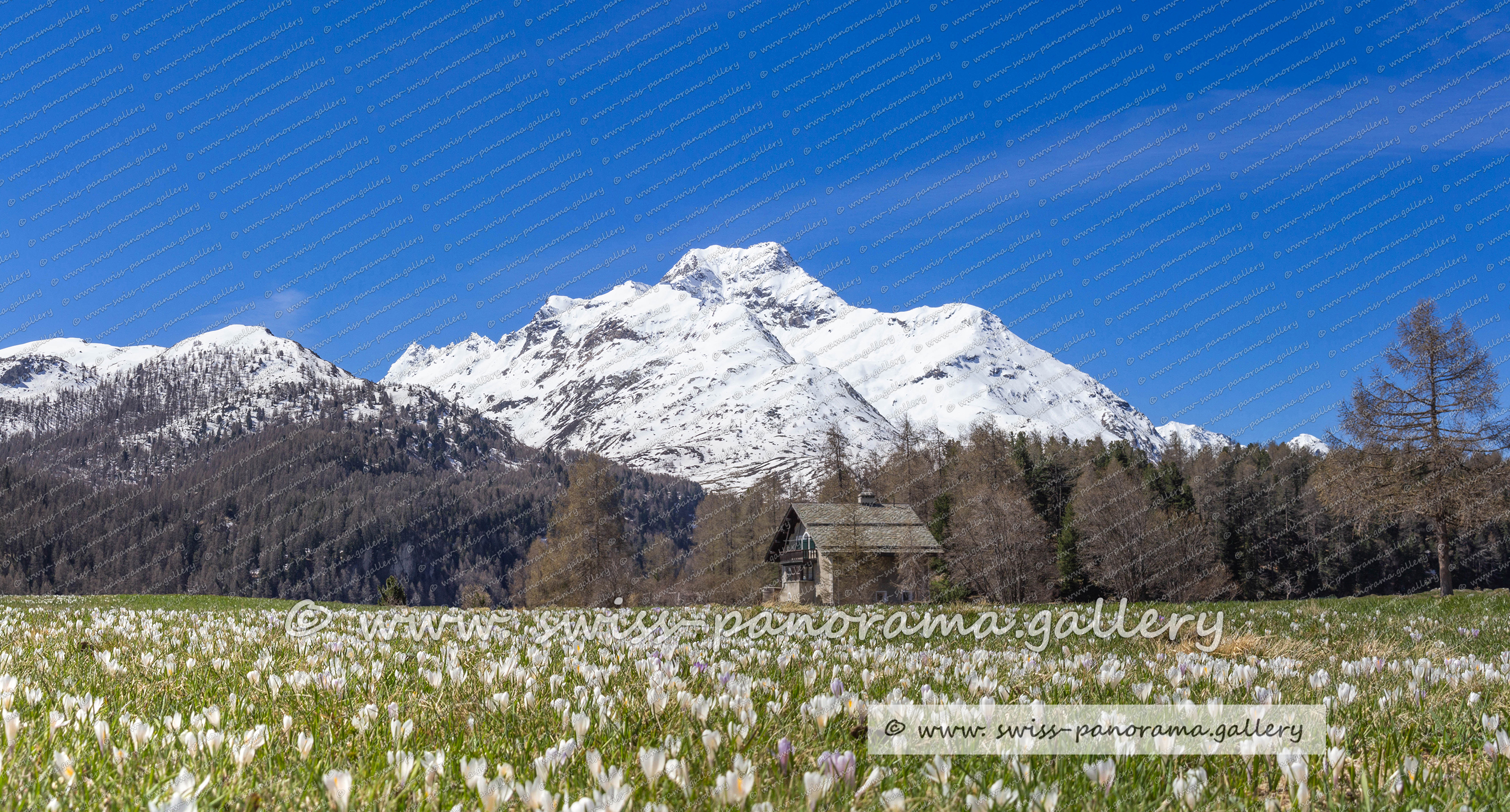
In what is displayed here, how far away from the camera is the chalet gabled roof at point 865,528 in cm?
6094

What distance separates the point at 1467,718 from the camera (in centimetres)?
419

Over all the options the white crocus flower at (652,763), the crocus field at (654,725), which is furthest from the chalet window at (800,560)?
the white crocus flower at (652,763)

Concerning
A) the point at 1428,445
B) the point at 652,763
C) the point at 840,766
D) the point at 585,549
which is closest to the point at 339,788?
the point at 652,763

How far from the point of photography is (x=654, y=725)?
3.85 m

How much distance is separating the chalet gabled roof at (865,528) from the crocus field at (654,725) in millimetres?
53107

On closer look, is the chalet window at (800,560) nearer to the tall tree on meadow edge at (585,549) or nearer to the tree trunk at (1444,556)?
the tall tree on meadow edge at (585,549)

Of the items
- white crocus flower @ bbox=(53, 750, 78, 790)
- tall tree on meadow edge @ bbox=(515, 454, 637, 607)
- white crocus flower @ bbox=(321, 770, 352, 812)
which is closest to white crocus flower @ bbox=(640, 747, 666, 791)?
white crocus flower @ bbox=(321, 770, 352, 812)

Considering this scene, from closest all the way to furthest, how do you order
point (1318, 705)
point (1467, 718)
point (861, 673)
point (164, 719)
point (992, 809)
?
1. point (992, 809)
2. point (164, 719)
3. point (1467, 718)
4. point (1318, 705)
5. point (861, 673)

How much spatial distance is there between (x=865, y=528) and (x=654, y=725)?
5936cm

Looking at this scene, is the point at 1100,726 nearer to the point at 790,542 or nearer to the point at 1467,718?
the point at 1467,718

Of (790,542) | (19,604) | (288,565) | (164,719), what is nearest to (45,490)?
(288,565)

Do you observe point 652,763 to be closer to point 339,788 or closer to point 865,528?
point 339,788

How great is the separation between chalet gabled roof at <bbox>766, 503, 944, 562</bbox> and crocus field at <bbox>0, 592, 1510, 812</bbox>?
53.1m

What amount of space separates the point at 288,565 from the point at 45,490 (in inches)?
2403
